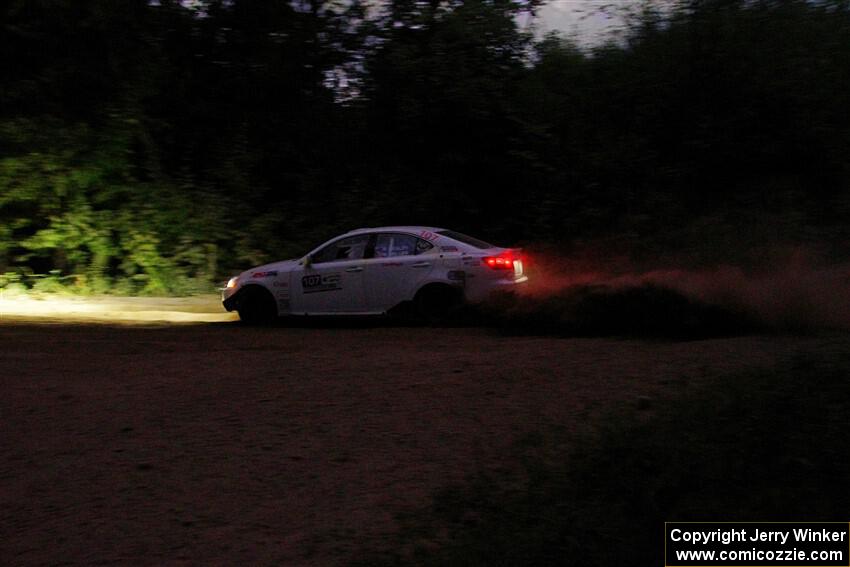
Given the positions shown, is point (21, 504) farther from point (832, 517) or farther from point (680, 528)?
point (832, 517)

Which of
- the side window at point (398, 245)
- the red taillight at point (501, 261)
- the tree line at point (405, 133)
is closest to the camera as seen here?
the red taillight at point (501, 261)

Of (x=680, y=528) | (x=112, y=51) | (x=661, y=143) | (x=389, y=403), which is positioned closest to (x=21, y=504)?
(x=389, y=403)

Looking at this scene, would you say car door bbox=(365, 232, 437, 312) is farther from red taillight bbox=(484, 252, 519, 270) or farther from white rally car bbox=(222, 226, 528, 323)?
red taillight bbox=(484, 252, 519, 270)

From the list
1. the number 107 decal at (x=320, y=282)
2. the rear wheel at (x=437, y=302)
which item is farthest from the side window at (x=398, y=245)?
the number 107 decal at (x=320, y=282)

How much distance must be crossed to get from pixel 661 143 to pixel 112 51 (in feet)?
40.7

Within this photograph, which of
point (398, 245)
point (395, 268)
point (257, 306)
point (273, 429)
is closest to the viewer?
point (273, 429)

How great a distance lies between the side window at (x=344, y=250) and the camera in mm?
13680

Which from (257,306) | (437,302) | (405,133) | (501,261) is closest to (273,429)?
(437,302)

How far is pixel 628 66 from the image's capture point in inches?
762

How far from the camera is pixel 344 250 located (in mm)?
13797

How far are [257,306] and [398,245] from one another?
2.44 m

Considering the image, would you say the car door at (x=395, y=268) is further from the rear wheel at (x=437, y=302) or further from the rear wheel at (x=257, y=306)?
the rear wheel at (x=257, y=306)

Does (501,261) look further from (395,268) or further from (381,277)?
(381,277)

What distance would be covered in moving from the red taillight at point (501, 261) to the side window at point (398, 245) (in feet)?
2.88
